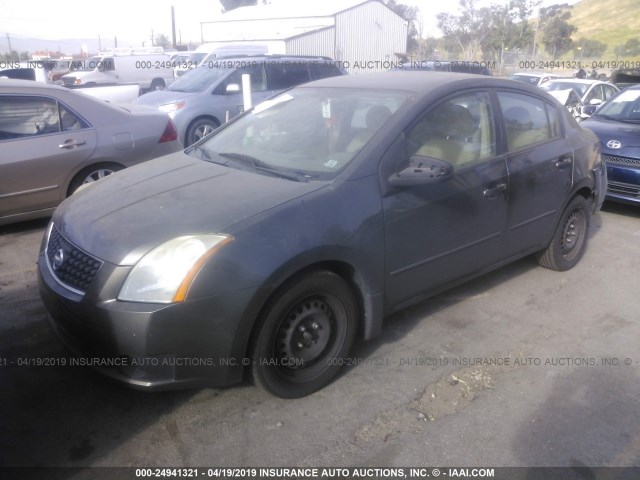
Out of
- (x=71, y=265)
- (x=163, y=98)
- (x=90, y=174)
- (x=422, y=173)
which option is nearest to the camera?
(x=71, y=265)

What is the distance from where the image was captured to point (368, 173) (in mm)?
3184

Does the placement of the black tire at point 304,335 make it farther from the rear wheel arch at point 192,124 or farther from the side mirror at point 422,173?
the rear wheel arch at point 192,124

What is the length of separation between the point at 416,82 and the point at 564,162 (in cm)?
154

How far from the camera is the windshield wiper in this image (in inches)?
127

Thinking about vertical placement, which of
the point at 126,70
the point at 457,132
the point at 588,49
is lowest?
the point at 457,132

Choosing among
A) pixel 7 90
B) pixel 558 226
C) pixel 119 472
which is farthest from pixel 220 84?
pixel 119 472

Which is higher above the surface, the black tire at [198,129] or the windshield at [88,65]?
the windshield at [88,65]

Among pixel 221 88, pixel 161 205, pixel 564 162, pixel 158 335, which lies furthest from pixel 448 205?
pixel 221 88

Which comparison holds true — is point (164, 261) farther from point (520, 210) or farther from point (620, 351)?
point (620, 351)

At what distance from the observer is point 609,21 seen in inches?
2687

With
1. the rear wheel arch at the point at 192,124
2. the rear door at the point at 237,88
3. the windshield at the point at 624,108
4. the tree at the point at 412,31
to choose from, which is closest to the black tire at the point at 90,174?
the rear wheel arch at the point at 192,124

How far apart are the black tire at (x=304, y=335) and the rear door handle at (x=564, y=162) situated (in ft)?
7.46

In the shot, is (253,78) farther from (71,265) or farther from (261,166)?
(71,265)

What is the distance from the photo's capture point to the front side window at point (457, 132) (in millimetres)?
3510
